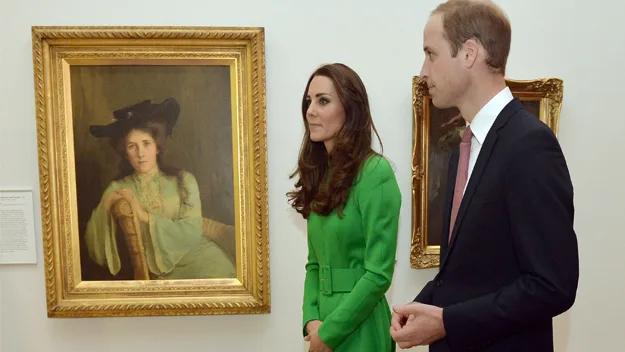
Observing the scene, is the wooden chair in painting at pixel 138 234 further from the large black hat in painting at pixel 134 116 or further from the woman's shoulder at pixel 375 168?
the woman's shoulder at pixel 375 168

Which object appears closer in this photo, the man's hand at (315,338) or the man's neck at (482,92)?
the man's neck at (482,92)

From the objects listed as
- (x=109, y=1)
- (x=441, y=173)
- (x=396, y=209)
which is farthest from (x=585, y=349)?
(x=109, y=1)

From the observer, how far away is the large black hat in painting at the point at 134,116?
2932mm

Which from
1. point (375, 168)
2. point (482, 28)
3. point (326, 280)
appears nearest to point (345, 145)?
point (375, 168)

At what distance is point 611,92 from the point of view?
10.3ft

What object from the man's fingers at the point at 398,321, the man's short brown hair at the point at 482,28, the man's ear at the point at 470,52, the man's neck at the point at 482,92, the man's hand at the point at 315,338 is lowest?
the man's hand at the point at 315,338

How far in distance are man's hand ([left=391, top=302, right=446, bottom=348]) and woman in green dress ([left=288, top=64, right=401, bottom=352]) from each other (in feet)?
1.46

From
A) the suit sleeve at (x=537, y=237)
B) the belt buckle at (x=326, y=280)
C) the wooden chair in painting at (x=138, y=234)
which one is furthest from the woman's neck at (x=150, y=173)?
the suit sleeve at (x=537, y=237)

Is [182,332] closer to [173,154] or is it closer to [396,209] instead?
[173,154]

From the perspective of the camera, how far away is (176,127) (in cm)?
296

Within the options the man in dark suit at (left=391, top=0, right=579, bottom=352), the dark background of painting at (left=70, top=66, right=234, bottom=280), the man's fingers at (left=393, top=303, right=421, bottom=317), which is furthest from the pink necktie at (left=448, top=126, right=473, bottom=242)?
the dark background of painting at (left=70, top=66, right=234, bottom=280)

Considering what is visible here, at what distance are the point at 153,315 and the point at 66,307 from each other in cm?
49

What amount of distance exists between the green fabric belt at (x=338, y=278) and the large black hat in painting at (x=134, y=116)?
1.40 metres

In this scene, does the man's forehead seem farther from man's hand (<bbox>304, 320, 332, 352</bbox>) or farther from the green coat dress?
man's hand (<bbox>304, 320, 332, 352</bbox>)
